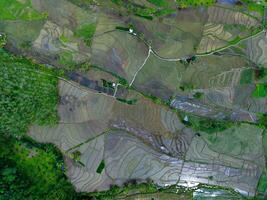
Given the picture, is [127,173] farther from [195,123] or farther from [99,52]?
[99,52]

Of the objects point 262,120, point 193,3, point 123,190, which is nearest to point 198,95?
point 262,120

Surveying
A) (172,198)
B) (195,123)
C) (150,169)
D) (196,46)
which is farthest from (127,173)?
(196,46)

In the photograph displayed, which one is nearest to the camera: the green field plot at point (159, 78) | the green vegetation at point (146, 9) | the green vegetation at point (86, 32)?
the green vegetation at point (86, 32)

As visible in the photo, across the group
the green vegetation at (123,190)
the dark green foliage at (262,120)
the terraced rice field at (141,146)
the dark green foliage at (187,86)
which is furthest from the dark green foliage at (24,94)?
the dark green foliage at (262,120)

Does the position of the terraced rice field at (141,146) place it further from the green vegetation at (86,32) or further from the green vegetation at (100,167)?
the green vegetation at (86,32)

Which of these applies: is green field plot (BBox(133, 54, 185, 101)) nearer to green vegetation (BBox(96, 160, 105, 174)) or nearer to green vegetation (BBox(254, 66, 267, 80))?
green vegetation (BBox(254, 66, 267, 80))

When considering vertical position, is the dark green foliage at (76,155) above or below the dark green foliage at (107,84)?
below

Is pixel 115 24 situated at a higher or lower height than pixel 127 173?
higher

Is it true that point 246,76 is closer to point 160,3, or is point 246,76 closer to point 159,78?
point 159,78
